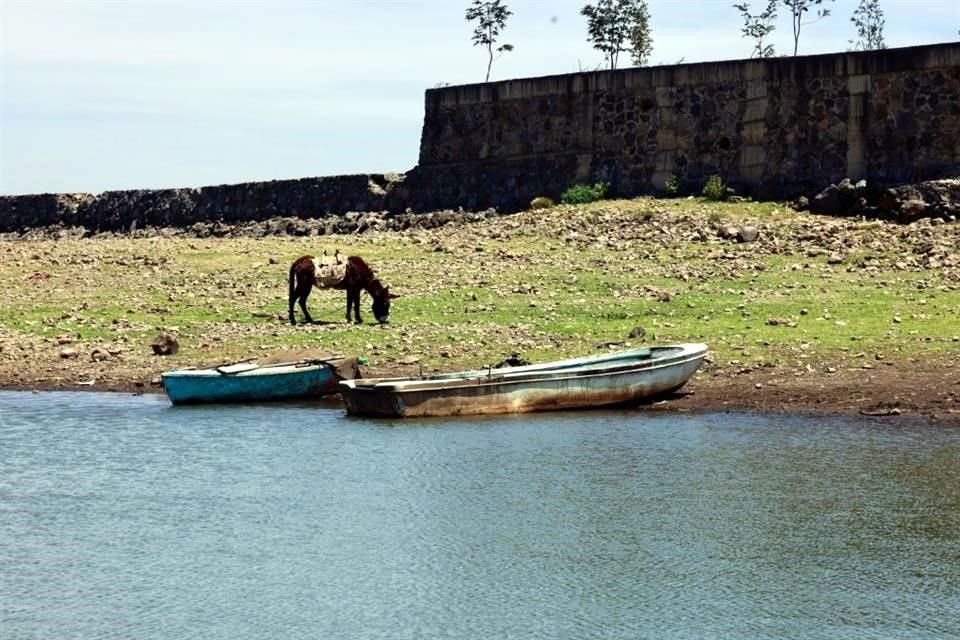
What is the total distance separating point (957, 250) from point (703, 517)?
1344 cm

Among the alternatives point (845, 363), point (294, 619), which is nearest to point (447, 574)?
point (294, 619)

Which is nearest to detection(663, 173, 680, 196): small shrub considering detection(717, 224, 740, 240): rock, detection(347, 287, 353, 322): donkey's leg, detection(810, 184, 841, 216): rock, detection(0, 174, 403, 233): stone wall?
detection(810, 184, 841, 216): rock

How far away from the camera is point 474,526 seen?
15.2 m

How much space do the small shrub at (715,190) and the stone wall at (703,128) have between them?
41cm

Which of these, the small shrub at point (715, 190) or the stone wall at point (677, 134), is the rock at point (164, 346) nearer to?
the small shrub at point (715, 190)

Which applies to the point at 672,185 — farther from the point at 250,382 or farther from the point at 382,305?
the point at 250,382

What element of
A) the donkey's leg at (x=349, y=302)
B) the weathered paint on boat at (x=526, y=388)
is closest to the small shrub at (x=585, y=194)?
the donkey's leg at (x=349, y=302)

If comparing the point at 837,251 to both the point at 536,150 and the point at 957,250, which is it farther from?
the point at 536,150

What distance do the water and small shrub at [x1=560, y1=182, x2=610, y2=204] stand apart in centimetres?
1495

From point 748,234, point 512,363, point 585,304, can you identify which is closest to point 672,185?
point 748,234

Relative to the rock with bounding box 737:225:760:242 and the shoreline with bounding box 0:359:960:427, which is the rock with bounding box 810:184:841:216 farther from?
the shoreline with bounding box 0:359:960:427

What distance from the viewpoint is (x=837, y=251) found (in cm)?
2812

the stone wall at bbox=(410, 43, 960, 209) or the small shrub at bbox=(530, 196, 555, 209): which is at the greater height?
the stone wall at bbox=(410, 43, 960, 209)

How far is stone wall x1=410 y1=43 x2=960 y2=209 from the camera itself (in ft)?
103
